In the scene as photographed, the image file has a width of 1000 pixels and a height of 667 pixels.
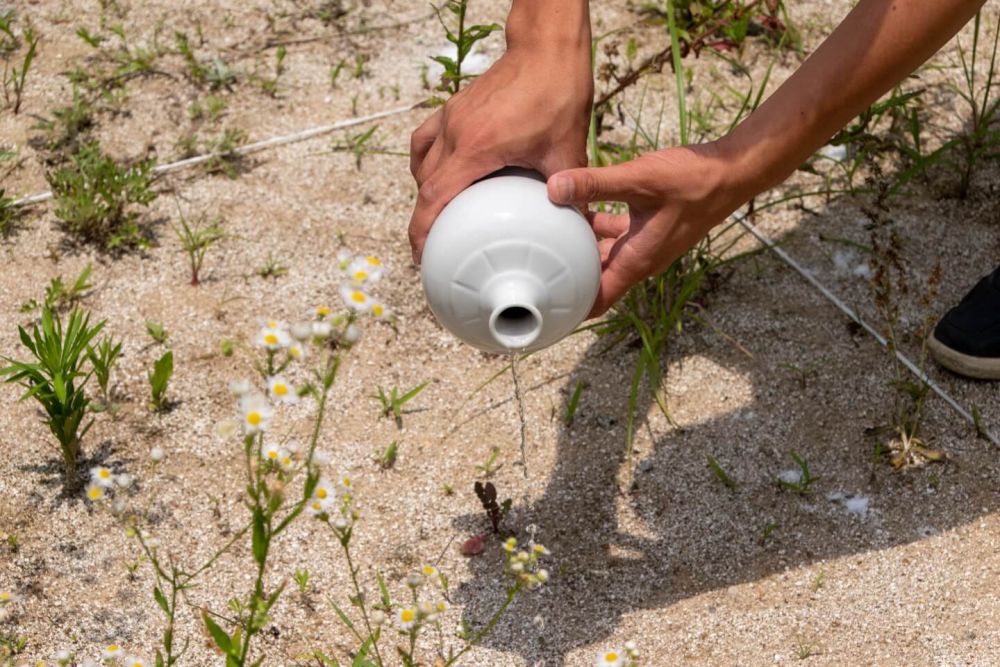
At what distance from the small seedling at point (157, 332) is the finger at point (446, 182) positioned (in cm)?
103

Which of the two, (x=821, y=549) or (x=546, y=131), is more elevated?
(x=546, y=131)

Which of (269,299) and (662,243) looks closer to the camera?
(662,243)

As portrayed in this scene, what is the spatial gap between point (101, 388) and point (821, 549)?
1.58 m

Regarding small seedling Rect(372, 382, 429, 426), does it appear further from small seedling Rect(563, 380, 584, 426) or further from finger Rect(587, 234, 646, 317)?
finger Rect(587, 234, 646, 317)

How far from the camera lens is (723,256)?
315cm

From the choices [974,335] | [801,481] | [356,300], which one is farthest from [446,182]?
[974,335]

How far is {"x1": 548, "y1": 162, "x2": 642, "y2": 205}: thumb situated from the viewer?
1.96 metres

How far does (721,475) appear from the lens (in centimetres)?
261

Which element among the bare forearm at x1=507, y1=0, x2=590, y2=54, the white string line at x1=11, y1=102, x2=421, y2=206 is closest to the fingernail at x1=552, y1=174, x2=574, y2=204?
the bare forearm at x1=507, y1=0, x2=590, y2=54

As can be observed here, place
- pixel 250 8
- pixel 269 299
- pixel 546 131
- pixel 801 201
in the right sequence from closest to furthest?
pixel 546 131 < pixel 269 299 < pixel 801 201 < pixel 250 8

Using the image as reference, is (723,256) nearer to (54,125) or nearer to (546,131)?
(546,131)

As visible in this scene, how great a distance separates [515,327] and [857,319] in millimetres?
1249

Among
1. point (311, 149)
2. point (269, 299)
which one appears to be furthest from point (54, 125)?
point (269, 299)

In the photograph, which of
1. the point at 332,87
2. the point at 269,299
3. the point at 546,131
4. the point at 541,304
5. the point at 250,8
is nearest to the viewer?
the point at 541,304
